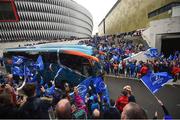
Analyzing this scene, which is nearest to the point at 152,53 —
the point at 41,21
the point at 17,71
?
the point at 17,71

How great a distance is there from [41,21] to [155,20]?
56279 mm

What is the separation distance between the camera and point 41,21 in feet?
290

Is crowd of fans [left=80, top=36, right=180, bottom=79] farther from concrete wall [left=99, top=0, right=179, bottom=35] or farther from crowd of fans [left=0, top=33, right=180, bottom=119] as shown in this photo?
Answer: concrete wall [left=99, top=0, right=179, bottom=35]

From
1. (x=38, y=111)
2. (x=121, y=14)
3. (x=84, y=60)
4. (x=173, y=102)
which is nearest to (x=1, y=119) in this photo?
(x=38, y=111)

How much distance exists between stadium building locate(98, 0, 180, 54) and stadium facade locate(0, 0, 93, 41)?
19148 mm

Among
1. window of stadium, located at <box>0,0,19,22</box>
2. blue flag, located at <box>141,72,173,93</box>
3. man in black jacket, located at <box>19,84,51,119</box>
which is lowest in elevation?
blue flag, located at <box>141,72,173,93</box>

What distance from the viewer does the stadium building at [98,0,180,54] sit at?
114 ft

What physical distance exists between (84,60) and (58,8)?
8104 cm

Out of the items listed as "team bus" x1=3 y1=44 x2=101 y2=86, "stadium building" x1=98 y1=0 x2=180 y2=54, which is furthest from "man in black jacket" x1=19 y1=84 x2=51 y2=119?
"stadium building" x1=98 y1=0 x2=180 y2=54

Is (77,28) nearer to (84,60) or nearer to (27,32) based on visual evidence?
(27,32)

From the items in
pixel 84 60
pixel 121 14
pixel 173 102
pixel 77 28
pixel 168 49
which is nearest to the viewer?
pixel 173 102

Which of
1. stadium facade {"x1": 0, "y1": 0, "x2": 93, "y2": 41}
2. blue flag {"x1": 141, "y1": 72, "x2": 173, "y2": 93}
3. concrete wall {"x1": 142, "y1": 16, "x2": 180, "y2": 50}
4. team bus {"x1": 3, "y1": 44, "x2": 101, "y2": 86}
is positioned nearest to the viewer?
blue flag {"x1": 141, "y1": 72, "x2": 173, "y2": 93}

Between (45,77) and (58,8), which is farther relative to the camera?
(58,8)

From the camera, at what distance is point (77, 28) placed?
12119cm
